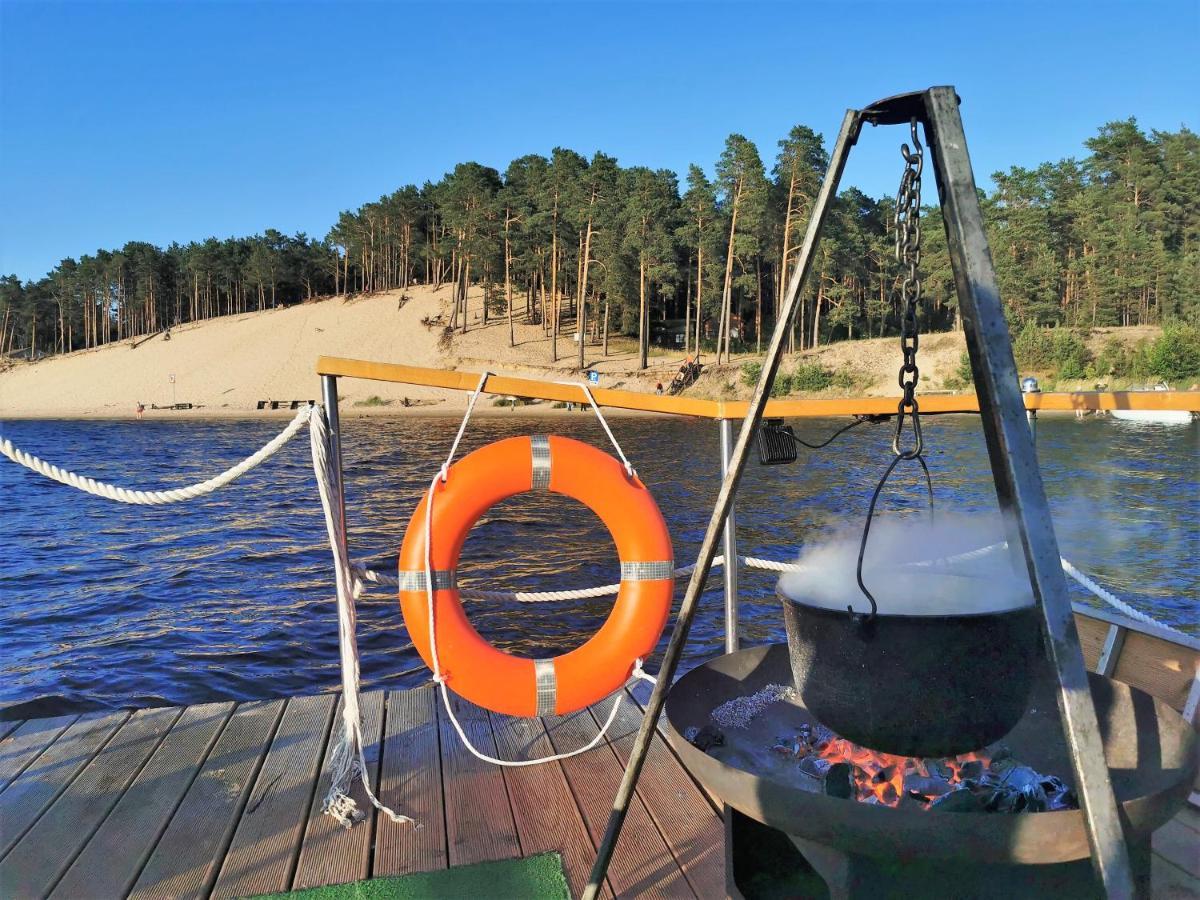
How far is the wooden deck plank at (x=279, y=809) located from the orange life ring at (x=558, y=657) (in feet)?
1.41

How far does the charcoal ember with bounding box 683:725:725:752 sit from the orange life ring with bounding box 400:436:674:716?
623 millimetres

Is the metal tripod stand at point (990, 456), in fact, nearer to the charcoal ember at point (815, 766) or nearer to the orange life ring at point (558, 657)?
the charcoal ember at point (815, 766)

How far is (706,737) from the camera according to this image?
63.4 inches

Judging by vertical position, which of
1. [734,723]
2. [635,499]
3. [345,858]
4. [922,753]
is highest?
[635,499]

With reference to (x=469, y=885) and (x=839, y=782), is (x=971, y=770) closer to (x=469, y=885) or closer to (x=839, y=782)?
(x=839, y=782)

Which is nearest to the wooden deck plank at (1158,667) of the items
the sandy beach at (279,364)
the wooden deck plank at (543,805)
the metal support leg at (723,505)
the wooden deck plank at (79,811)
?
the metal support leg at (723,505)

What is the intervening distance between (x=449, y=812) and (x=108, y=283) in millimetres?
68685

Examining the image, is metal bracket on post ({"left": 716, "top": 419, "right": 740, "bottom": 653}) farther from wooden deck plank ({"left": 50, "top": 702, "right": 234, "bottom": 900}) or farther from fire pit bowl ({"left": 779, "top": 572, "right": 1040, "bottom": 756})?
wooden deck plank ({"left": 50, "top": 702, "right": 234, "bottom": 900})

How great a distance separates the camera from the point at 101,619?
6953mm

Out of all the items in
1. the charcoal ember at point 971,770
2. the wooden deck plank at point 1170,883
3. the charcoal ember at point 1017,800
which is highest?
the charcoal ember at point 1017,800

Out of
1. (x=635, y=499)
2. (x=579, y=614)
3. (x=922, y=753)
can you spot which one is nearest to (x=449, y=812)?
(x=635, y=499)

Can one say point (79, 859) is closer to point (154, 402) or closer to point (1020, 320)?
point (1020, 320)

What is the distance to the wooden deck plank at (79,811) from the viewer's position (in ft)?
5.58

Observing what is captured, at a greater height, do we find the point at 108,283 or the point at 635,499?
the point at 108,283
